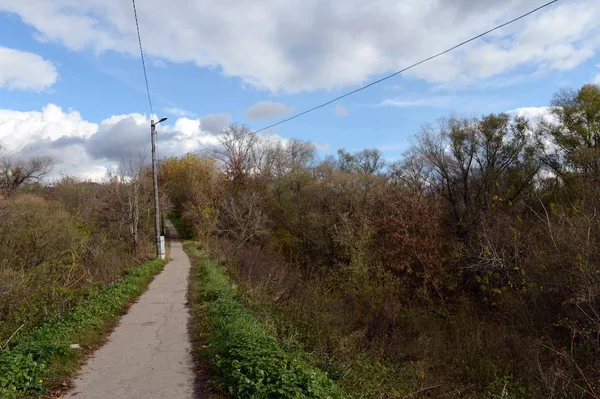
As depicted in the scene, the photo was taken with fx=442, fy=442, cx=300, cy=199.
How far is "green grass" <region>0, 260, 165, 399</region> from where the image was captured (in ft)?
17.7

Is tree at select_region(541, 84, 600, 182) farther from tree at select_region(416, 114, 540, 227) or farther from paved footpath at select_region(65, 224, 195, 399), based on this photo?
paved footpath at select_region(65, 224, 195, 399)

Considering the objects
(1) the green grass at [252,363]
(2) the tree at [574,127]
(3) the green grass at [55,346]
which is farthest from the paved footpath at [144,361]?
(2) the tree at [574,127]

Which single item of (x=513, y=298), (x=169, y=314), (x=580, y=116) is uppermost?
(x=580, y=116)

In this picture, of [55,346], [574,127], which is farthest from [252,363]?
[574,127]

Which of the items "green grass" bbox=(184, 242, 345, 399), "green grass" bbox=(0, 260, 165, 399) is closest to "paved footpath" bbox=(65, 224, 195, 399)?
"green grass" bbox=(0, 260, 165, 399)

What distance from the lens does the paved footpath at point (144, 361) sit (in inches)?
223

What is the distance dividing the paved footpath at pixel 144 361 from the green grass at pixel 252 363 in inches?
17.3

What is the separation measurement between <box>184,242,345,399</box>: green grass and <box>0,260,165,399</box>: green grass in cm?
197

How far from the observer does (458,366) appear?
42.5 ft

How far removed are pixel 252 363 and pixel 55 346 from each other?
314 cm

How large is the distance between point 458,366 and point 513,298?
6.41m

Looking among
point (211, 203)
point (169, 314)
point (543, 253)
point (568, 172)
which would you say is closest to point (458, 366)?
point (543, 253)

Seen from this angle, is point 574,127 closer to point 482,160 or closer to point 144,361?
point 482,160

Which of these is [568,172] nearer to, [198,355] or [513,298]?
[513,298]
